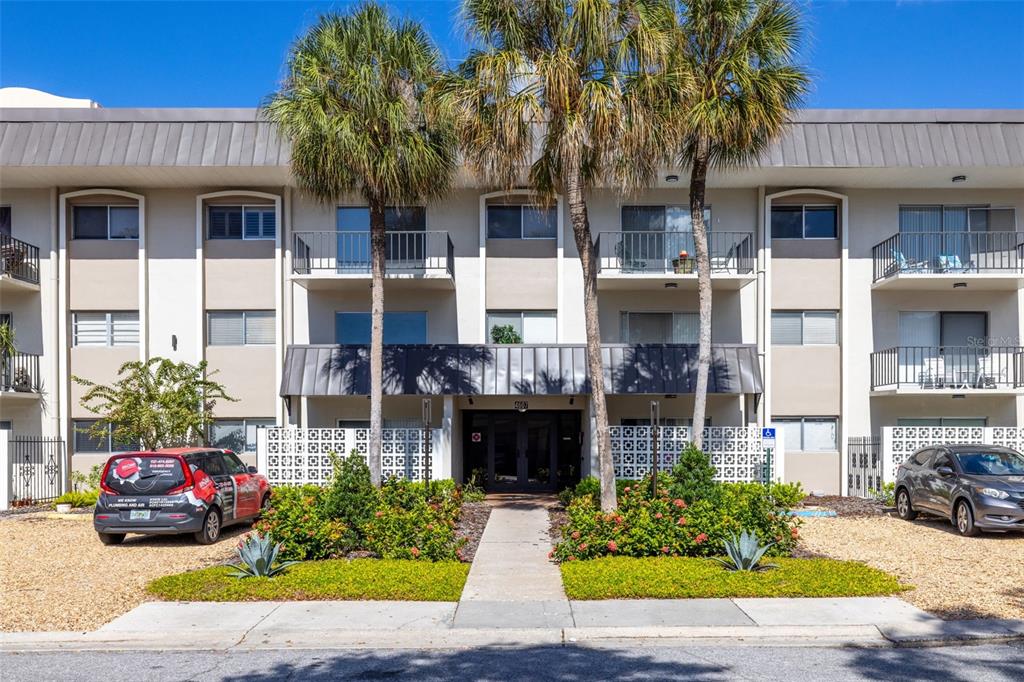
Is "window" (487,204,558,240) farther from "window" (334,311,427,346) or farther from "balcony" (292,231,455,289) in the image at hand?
"window" (334,311,427,346)

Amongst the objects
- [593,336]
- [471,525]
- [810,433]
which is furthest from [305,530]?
[810,433]

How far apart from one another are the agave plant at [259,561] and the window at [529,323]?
11231mm

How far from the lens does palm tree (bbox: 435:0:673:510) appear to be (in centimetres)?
1345

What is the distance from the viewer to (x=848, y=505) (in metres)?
18.7

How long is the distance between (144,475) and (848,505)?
1444cm

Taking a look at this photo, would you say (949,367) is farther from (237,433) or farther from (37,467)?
(37,467)

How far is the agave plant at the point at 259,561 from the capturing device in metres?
10.8

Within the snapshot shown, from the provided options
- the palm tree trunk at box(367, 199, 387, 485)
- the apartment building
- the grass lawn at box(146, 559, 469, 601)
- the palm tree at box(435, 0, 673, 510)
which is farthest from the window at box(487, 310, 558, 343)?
the grass lawn at box(146, 559, 469, 601)

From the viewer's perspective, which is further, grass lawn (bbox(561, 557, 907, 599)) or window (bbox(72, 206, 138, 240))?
window (bbox(72, 206, 138, 240))

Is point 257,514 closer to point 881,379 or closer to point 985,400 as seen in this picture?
point 881,379

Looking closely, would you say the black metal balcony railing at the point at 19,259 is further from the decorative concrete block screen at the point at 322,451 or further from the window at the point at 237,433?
the decorative concrete block screen at the point at 322,451

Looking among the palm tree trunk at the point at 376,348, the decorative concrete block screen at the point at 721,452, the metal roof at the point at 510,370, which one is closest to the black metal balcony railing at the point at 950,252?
the metal roof at the point at 510,370

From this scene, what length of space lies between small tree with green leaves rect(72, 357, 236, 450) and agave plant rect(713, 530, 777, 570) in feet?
41.8

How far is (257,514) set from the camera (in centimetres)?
1600
